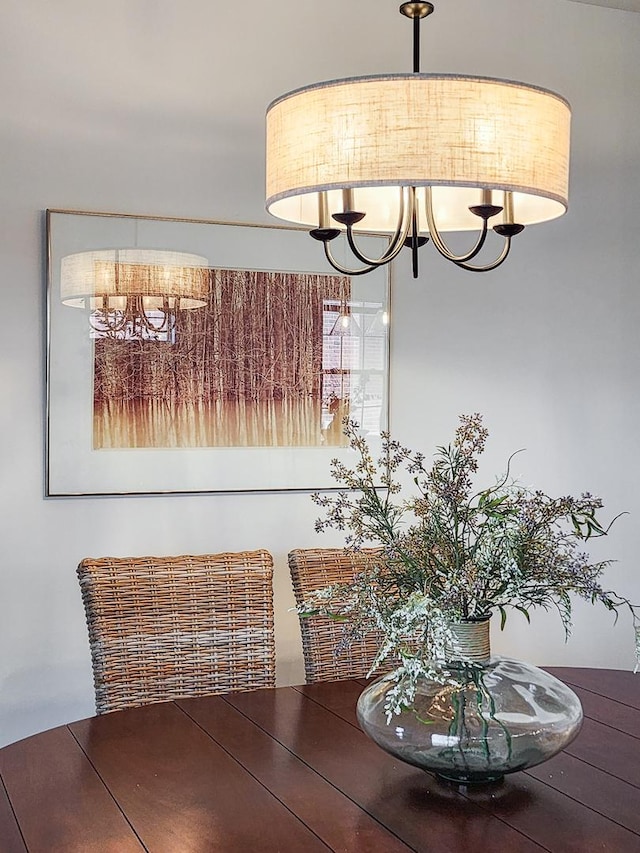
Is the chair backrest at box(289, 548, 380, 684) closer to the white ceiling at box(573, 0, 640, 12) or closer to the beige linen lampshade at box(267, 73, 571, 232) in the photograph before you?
the beige linen lampshade at box(267, 73, 571, 232)

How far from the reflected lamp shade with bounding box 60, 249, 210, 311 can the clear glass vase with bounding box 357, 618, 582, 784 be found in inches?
66.1

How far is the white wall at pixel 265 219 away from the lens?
290cm

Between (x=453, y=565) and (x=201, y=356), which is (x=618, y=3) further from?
(x=453, y=565)

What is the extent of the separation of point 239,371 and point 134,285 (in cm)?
42

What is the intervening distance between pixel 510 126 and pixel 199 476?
1.68 metres

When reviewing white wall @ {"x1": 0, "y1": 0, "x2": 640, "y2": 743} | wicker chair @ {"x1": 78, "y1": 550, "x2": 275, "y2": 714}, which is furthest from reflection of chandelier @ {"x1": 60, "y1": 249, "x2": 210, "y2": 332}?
wicker chair @ {"x1": 78, "y1": 550, "x2": 275, "y2": 714}

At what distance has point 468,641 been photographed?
5.52ft

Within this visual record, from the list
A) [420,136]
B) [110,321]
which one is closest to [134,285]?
[110,321]

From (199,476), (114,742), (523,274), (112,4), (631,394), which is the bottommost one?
(114,742)

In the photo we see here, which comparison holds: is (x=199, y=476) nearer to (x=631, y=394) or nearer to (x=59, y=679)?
(x=59, y=679)

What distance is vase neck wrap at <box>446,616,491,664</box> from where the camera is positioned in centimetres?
168

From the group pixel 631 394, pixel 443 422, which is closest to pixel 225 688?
pixel 443 422

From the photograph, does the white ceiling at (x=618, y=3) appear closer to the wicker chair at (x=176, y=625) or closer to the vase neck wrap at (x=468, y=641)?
the wicker chair at (x=176, y=625)

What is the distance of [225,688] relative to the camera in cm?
241
